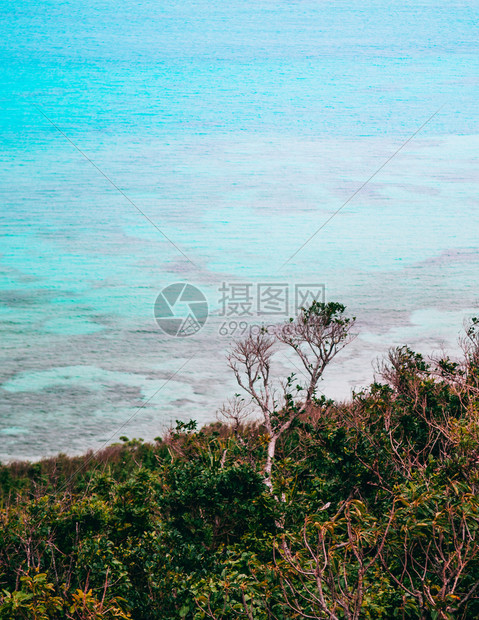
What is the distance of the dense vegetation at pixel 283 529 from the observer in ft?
12.0

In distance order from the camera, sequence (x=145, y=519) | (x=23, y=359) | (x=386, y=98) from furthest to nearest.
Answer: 1. (x=386, y=98)
2. (x=23, y=359)
3. (x=145, y=519)

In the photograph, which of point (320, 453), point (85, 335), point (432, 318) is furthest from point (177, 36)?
point (320, 453)

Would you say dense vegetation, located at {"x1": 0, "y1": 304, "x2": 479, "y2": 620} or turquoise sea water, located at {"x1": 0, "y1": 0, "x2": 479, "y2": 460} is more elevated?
turquoise sea water, located at {"x1": 0, "y1": 0, "x2": 479, "y2": 460}

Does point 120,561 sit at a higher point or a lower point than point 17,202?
lower

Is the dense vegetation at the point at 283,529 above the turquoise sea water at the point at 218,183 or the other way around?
the other way around

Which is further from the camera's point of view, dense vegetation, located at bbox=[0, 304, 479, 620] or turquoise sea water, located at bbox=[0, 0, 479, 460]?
turquoise sea water, located at bbox=[0, 0, 479, 460]

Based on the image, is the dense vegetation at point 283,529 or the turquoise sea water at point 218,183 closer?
the dense vegetation at point 283,529

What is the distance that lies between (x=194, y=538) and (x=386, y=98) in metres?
21.2

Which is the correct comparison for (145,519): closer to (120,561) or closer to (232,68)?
(120,561)

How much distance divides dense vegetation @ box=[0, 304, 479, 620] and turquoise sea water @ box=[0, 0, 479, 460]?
12511 mm

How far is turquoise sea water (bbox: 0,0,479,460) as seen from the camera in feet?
66.2

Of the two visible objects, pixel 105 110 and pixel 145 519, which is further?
pixel 105 110

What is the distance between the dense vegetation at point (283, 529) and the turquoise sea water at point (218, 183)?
12.5 m

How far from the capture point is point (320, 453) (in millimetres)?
6094
